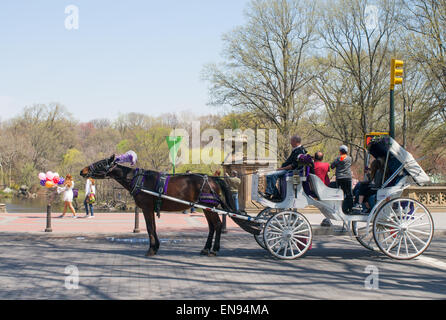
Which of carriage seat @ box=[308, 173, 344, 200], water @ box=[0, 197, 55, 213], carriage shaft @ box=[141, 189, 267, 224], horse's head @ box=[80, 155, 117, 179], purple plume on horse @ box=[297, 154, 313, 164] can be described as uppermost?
purple plume on horse @ box=[297, 154, 313, 164]

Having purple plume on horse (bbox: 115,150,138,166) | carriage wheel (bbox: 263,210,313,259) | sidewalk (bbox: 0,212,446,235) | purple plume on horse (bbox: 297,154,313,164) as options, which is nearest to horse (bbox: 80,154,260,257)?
purple plume on horse (bbox: 115,150,138,166)

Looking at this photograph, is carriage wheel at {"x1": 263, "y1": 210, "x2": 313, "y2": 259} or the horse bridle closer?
carriage wheel at {"x1": 263, "y1": 210, "x2": 313, "y2": 259}

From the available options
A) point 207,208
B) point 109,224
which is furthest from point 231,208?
point 109,224

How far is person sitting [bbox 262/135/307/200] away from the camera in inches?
395

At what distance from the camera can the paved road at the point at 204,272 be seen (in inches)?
285

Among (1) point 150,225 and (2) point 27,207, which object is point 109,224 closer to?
(1) point 150,225

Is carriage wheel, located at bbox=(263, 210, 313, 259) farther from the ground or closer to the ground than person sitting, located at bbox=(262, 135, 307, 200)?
closer to the ground

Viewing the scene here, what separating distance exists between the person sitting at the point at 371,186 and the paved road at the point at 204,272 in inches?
40.7

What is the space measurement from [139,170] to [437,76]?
19.9 meters

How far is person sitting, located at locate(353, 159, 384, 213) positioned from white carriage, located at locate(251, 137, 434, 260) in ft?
0.44

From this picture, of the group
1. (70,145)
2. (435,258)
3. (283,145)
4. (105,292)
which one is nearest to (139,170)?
(105,292)
